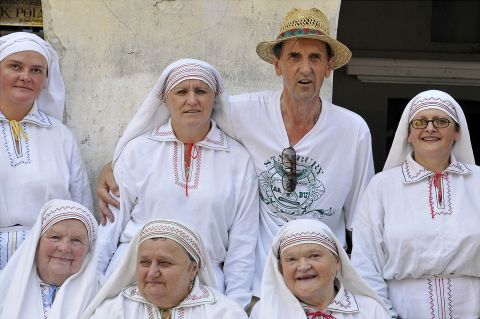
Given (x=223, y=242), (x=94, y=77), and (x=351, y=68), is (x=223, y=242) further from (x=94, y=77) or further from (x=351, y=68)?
(x=351, y=68)

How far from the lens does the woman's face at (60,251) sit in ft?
18.1

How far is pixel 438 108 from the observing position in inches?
226

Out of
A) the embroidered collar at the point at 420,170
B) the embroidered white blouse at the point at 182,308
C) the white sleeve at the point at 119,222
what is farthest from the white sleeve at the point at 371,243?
the white sleeve at the point at 119,222

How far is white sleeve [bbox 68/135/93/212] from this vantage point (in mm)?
6270

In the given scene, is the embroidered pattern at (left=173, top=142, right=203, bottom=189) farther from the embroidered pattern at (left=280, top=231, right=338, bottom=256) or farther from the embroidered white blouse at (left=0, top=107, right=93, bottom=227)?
the embroidered pattern at (left=280, top=231, right=338, bottom=256)

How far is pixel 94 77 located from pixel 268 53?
1138 millimetres

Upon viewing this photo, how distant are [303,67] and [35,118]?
4.68 ft

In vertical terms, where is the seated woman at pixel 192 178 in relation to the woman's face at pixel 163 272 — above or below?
above

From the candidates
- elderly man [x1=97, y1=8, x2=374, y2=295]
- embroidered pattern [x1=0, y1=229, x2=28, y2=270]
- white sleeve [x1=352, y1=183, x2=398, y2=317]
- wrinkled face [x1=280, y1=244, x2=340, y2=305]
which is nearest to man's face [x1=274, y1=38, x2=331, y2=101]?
elderly man [x1=97, y1=8, x2=374, y2=295]

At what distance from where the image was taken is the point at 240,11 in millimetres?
6781

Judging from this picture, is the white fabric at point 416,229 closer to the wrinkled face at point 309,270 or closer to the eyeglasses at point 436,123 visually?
the eyeglasses at point 436,123

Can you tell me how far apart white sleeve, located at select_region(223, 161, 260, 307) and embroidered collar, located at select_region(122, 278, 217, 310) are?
0.47m

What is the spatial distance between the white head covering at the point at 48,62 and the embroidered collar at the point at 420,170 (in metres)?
1.90

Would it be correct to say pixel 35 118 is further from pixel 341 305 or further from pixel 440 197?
pixel 440 197
